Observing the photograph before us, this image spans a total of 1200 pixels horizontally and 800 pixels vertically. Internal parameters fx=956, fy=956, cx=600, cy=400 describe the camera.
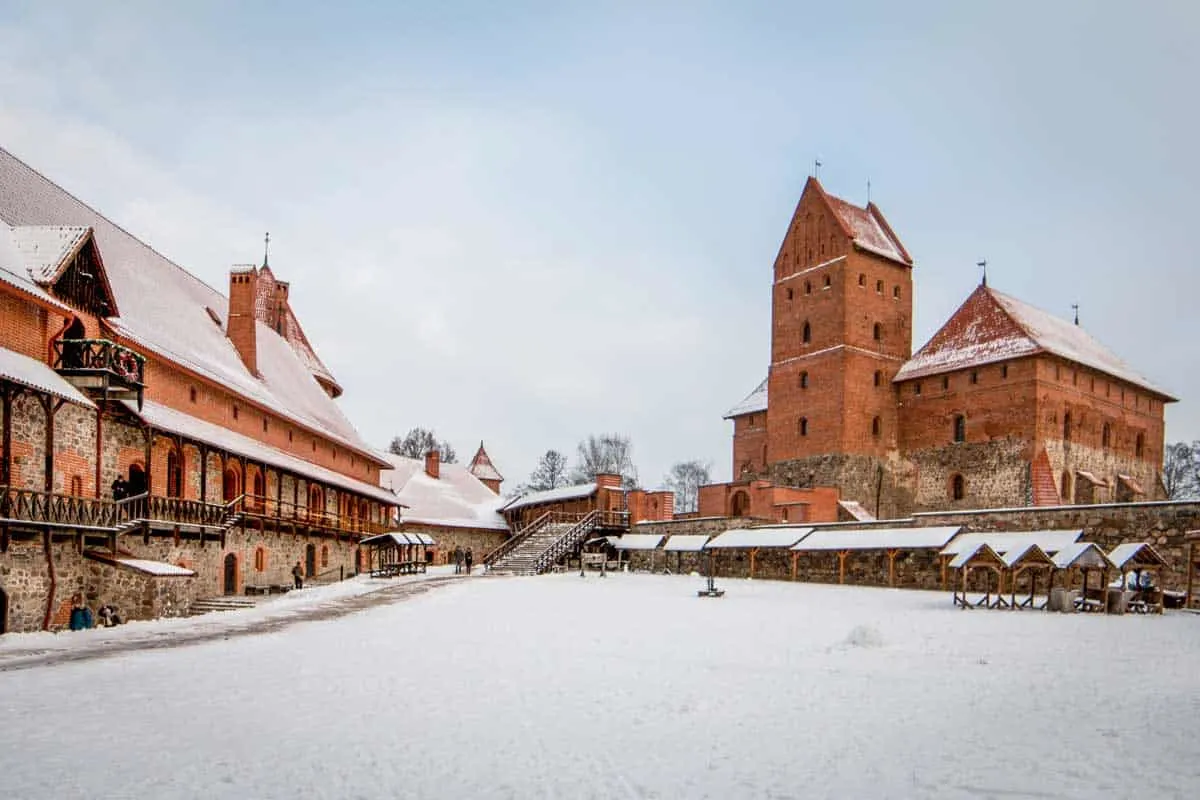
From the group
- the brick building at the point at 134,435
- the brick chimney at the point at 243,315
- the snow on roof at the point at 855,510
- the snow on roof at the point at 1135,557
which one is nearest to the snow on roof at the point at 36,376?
the brick building at the point at 134,435

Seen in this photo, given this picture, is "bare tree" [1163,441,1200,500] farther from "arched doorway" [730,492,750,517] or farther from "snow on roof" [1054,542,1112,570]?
"snow on roof" [1054,542,1112,570]

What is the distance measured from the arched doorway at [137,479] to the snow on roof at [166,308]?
103 inches

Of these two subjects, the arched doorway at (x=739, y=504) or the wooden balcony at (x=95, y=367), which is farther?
the arched doorway at (x=739, y=504)

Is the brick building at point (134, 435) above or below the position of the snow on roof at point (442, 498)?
above

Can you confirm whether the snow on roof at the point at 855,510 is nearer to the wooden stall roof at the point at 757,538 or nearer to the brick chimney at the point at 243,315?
the wooden stall roof at the point at 757,538

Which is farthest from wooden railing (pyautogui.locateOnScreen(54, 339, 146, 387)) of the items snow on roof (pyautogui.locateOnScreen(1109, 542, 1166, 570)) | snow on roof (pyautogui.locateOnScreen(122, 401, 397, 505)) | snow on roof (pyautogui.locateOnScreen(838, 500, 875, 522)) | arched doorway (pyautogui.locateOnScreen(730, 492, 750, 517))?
snow on roof (pyautogui.locateOnScreen(838, 500, 875, 522))

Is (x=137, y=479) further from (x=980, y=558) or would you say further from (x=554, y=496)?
(x=554, y=496)

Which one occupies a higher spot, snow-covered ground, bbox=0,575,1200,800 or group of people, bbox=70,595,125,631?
snow-covered ground, bbox=0,575,1200,800

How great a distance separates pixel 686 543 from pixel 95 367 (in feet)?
70.0

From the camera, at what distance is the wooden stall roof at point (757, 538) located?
29.7 metres

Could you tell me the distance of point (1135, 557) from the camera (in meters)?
19.4

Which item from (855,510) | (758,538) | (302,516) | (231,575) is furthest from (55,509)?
(855,510)

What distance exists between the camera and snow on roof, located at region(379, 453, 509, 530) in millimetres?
48625

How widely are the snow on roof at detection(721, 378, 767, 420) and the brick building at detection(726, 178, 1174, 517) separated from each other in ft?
7.70
